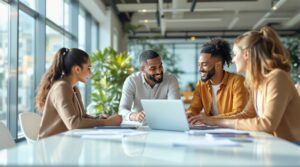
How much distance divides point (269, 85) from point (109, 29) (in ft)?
25.2

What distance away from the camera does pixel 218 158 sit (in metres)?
1.37

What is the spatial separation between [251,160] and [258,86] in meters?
1.03

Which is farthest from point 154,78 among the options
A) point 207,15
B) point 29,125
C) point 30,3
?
point 207,15

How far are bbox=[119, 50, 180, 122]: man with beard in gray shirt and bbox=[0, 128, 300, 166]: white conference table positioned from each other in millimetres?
1622

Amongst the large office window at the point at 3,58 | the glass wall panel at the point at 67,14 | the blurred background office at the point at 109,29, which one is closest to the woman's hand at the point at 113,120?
the blurred background office at the point at 109,29

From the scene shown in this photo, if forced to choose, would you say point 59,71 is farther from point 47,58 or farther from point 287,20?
point 287,20

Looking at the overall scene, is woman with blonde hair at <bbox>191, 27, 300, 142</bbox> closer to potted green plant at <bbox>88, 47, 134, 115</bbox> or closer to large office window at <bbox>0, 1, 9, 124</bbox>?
large office window at <bbox>0, 1, 9, 124</bbox>

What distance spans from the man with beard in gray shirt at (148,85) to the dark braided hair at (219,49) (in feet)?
1.70

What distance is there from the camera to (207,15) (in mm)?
11531

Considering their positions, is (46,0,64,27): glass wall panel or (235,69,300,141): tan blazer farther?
(46,0,64,27): glass wall panel

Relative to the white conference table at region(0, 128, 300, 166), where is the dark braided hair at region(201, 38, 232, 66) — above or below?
above

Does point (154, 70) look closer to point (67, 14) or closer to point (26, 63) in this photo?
point (26, 63)

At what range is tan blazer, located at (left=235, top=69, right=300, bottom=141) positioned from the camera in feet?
6.85

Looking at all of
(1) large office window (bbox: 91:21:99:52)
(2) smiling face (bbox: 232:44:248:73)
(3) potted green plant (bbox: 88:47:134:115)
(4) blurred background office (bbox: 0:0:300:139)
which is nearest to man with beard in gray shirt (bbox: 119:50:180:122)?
(4) blurred background office (bbox: 0:0:300:139)
